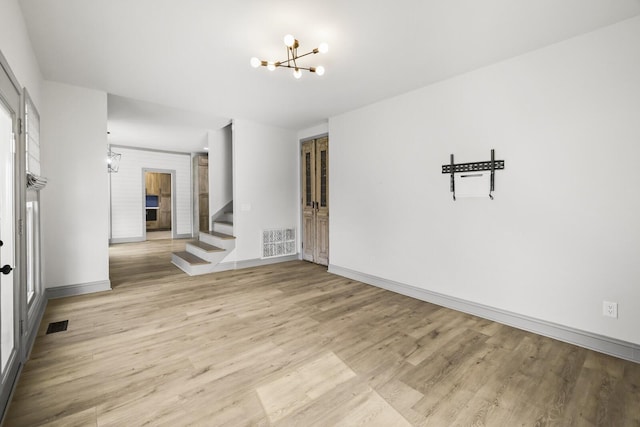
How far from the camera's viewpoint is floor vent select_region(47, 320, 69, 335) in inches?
111

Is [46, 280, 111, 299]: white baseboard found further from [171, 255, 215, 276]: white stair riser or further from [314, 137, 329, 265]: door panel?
[314, 137, 329, 265]: door panel

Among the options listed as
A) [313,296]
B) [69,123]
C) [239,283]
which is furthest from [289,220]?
[69,123]

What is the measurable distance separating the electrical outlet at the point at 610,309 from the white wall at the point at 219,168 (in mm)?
6572

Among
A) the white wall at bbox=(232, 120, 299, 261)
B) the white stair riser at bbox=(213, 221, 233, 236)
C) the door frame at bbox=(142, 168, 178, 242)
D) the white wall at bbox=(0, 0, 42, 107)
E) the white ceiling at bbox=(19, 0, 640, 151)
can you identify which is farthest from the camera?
the door frame at bbox=(142, 168, 178, 242)

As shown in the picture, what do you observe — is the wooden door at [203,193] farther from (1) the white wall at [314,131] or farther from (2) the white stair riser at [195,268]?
(1) the white wall at [314,131]

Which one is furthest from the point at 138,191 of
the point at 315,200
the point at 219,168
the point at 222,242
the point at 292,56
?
the point at 292,56

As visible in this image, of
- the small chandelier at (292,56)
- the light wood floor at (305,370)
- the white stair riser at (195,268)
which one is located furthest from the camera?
the white stair riser at (195,268)

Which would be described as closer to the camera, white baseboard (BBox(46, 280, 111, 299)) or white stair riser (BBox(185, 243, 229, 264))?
white baseboard (BBox(46, 280, 111, 299))

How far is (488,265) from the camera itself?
3166 mm

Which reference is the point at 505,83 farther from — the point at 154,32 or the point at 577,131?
the point at 154,32

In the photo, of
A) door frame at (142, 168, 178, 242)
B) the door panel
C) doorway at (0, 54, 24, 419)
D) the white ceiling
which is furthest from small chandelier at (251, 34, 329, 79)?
door frame at (142, 168, 178, 242)

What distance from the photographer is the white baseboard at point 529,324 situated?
2395 millimetres

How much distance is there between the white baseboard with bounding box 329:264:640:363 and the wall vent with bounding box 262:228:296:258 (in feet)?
7.69

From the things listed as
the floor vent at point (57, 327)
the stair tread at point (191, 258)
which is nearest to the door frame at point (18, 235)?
the floor vent at point (57, 327)
